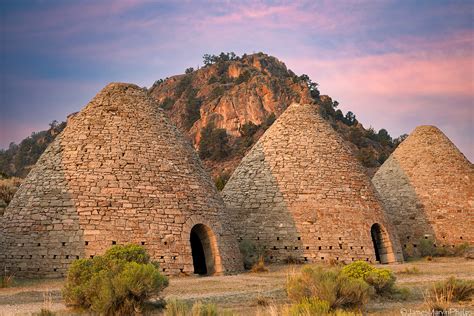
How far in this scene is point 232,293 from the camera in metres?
11.1

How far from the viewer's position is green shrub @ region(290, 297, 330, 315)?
7.30 metres

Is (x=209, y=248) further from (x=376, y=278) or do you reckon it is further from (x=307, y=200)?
(x=376, y=278)

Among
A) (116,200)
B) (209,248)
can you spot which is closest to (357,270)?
(209,248)

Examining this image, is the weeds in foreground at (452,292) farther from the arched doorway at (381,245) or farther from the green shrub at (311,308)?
the arched doorway at (381,245)

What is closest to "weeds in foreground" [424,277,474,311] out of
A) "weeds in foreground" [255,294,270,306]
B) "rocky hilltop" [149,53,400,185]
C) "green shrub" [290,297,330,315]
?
"green shrub" [290,297,330,315]

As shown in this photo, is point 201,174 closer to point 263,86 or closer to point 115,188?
point 115,188

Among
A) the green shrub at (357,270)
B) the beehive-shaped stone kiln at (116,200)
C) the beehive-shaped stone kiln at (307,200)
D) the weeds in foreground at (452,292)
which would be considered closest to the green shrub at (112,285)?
the green shrub at (357,270)

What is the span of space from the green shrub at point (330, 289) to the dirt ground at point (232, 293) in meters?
0.29

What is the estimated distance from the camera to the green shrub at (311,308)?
7.30 metres

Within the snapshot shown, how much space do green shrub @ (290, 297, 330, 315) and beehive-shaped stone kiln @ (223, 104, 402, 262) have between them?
373 inches

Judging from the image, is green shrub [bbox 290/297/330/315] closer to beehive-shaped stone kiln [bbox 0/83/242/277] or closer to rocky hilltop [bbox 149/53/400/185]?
beehive-shaped stone kiln [bbox 0/83/242/277]

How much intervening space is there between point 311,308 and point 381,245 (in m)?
12.3

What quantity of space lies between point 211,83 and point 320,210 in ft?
187

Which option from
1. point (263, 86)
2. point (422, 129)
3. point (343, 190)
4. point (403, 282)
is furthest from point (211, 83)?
point (403, 282)
